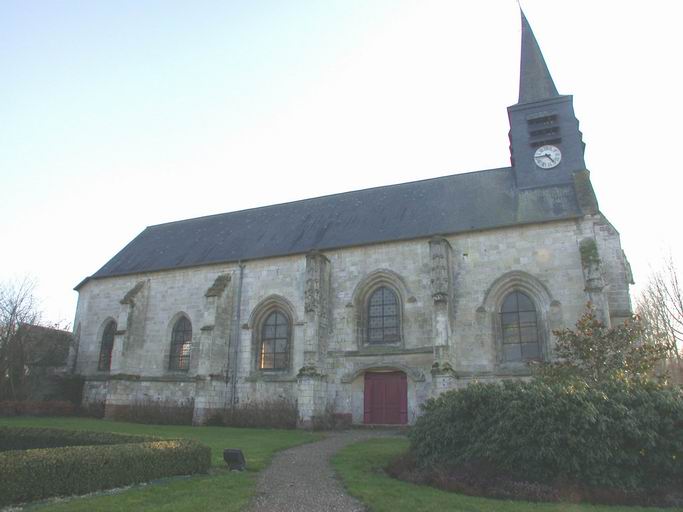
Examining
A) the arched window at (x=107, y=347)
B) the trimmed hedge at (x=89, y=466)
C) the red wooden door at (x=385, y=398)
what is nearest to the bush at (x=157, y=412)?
the arched window at (x=107, y=347)

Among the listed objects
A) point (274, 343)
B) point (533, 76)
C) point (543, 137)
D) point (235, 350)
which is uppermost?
point (533, 76)

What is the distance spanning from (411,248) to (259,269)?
23.6ft

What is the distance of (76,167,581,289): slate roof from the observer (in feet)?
66.2

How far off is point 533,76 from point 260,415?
64.7 feet

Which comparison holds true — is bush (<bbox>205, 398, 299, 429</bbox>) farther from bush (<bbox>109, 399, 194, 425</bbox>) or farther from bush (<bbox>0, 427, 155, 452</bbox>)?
bush (<bbox>0, 427, 155, 452</bbox>)

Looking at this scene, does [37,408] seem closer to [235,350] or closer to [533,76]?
[235,350]

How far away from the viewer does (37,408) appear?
23188 millimetres

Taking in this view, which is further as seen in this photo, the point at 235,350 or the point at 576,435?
the point at 235,350

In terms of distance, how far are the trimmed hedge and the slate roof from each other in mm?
12936

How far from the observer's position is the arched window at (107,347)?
26453 mm

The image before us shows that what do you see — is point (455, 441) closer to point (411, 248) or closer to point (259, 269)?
point (411, 248)

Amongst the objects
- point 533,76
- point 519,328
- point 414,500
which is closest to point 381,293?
point 519,328

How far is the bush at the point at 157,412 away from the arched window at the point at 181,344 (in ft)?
5.90

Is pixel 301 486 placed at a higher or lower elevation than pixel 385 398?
lower
